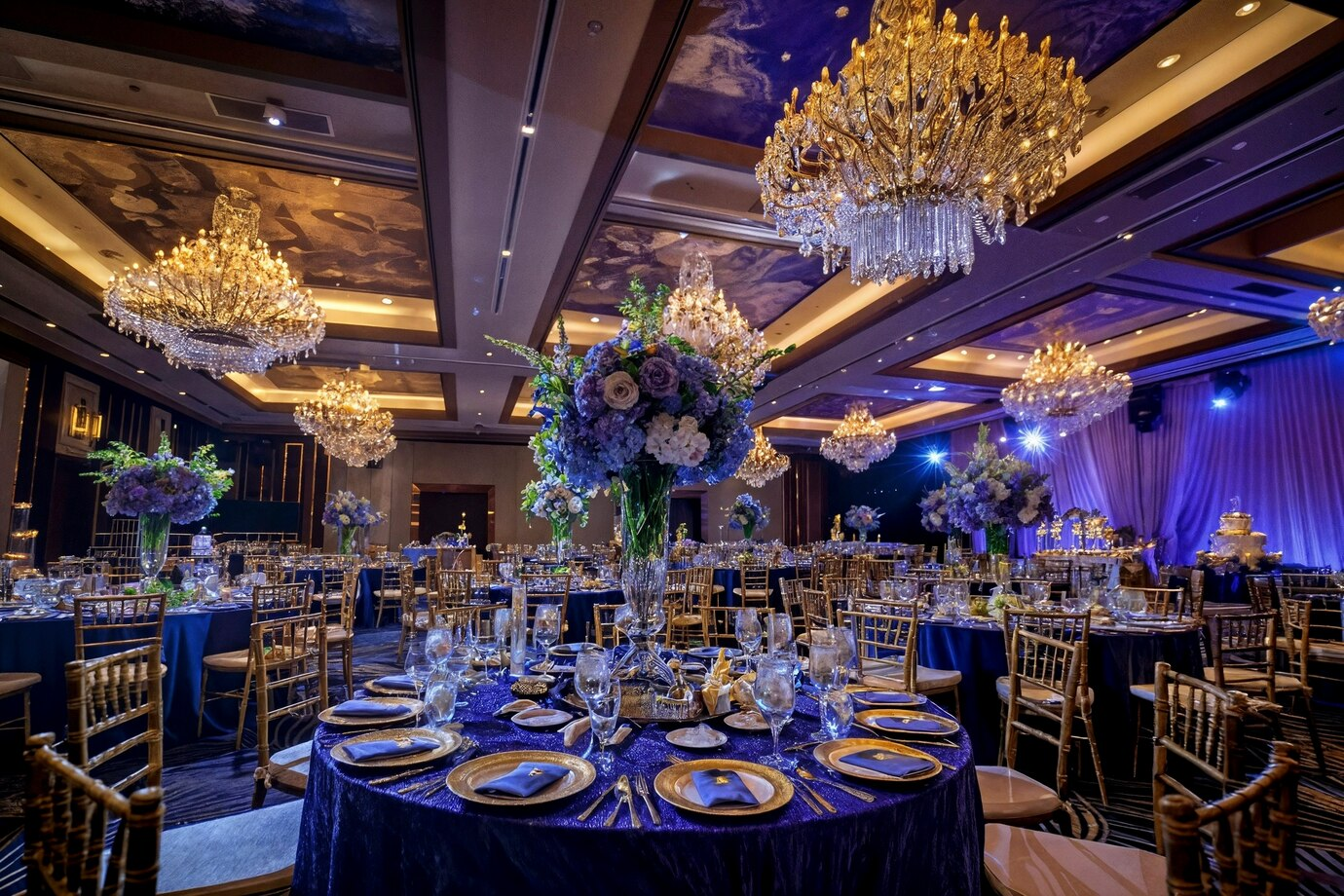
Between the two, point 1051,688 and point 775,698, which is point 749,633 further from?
point 1051,688

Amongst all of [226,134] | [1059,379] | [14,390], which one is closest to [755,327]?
[1059,379]

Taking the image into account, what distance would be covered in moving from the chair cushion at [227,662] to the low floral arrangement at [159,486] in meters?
1.04

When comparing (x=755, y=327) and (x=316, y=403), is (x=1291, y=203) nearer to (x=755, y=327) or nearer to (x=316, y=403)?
(x=755, y=327)

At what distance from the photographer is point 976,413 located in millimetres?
14258

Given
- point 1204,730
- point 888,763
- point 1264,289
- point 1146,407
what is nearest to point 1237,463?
point 1146,407

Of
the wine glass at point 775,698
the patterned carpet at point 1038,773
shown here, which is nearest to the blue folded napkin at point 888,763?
the wine glass at point 775,698

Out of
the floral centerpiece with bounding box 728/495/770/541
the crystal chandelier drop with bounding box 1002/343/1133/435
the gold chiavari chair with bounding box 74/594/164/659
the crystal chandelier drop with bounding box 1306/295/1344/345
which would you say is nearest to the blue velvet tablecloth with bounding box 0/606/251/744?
the gold chiavari chair with bounding box 74/594/164/659

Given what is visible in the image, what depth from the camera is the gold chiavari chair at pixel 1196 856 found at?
831 mm

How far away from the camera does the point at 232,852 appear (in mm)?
1742

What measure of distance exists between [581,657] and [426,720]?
0.70 metres

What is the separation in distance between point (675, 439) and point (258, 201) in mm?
5870

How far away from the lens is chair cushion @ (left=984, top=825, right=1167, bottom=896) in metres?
1.64

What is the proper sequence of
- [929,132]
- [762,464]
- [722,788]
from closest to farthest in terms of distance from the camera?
1. [722,788]
2. [929,132]
3. [762,464]

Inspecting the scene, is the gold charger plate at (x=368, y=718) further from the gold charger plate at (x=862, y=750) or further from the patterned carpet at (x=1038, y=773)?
the patterned carpet at (x=1038, y=773)
